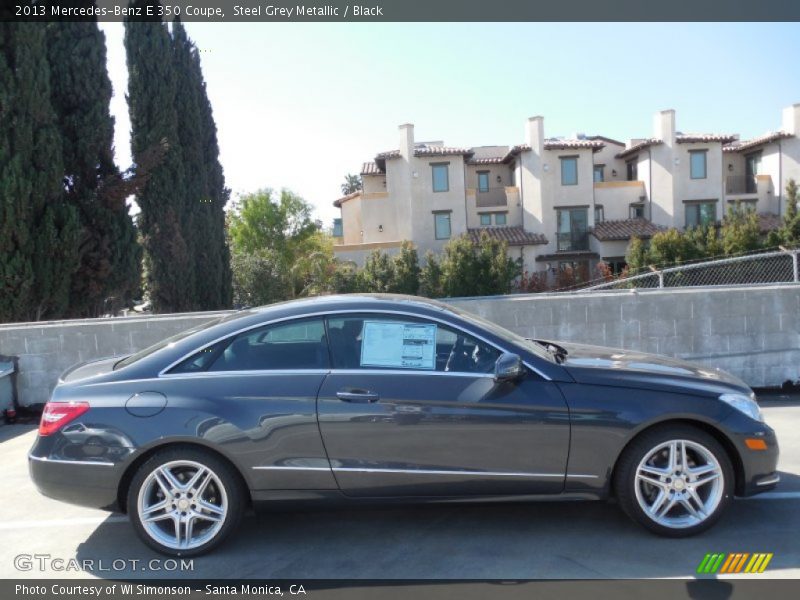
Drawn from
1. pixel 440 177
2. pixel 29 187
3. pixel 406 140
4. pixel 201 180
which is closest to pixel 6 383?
pixel 29 187

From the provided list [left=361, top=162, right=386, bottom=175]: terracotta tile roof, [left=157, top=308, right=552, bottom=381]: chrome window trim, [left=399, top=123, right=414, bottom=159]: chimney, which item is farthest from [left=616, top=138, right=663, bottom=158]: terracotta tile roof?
[left=157, top=308, right=552, bottom=381]: chrome window trim

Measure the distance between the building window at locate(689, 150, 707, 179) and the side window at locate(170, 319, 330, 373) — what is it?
39378 mm

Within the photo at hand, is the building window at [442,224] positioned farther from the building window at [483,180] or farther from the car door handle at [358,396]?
the car door handle at [358,396]

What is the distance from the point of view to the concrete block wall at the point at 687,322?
7285mm

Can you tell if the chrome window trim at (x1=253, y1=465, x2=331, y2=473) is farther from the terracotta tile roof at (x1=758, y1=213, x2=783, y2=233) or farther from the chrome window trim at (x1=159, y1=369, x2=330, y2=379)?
the terracotta tile roof at (x1=758, y1=213, x2=783, y2=233)

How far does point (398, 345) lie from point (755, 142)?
4330 centimetres

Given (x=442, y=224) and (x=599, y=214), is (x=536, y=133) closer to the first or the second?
(x=599, y=214)

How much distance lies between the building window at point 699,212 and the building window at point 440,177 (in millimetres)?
14492

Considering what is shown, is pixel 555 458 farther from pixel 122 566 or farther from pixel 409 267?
pixel 409 267

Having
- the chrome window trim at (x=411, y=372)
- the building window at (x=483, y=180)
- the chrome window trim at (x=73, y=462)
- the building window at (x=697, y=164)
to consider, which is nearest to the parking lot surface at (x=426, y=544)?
the chrome window trim at (x=73, y=462)

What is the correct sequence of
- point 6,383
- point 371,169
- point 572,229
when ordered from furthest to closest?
point 371,169 < point 572,229 < point 6,383

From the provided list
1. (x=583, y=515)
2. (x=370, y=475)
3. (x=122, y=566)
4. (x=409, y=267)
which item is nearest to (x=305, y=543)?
(x=370, y=475)

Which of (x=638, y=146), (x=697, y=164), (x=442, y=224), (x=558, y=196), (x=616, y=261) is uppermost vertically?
(x=638, y=146)

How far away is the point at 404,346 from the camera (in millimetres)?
3953
